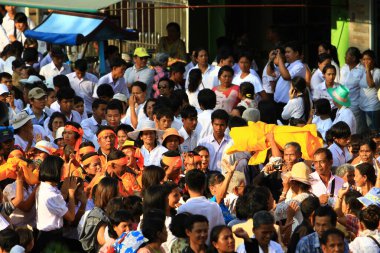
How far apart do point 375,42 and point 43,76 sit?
527 centimetres

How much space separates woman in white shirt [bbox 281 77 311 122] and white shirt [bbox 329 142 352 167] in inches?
75.9

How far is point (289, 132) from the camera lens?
611 inches

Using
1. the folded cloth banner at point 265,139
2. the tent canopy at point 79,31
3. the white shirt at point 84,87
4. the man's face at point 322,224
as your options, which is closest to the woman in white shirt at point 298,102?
the folded cloth banner at point 265,139

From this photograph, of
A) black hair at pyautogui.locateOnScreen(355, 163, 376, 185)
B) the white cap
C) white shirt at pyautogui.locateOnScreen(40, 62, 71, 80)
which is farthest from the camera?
white shirt at pyautogui.locateOnScreen(40, 62, 71, 80)

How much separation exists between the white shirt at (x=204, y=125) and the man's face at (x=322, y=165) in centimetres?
252

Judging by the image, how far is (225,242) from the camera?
11.4 meters

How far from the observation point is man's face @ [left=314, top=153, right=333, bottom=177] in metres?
14.5

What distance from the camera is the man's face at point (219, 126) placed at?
16219 mm

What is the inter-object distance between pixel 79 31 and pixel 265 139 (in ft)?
21.1

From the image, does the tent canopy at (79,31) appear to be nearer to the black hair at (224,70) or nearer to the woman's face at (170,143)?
the black hair at (224,70)

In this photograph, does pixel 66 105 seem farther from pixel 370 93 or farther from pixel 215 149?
pixel 370 93

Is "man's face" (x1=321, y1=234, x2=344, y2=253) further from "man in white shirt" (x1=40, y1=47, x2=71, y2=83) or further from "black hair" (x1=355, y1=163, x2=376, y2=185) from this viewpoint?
"man in white shirt" (x1=40, y1=47, x2=71, y2=83)

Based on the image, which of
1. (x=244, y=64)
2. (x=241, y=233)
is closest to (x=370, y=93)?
(x=244, y=64)

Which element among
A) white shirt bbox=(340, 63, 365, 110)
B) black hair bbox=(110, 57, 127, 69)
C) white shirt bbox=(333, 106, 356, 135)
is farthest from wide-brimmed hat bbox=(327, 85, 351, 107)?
black hair bbox=(110, 57, 127, 69)
